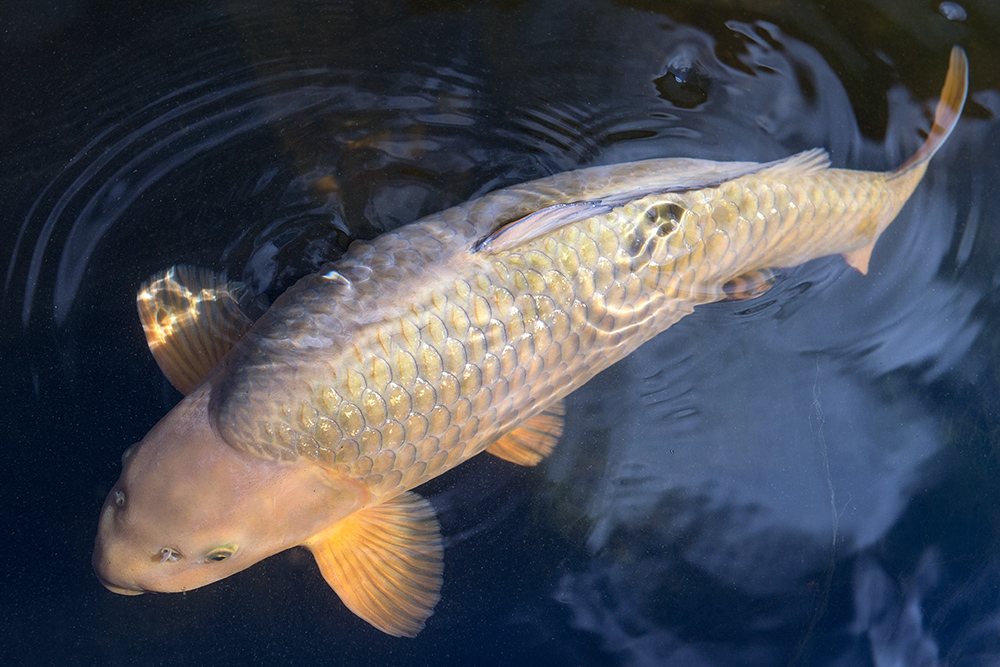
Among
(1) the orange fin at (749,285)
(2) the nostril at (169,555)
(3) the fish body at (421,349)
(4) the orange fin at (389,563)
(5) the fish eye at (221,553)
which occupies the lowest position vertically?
(4) the orange fin at (389,563)

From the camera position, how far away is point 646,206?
199 centimetres

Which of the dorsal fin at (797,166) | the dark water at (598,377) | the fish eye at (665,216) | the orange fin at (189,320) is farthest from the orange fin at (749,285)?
the orange fin at (189,320)

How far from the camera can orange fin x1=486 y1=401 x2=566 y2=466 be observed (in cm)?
237

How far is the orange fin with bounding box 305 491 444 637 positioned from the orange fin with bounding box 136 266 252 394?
0.72 m

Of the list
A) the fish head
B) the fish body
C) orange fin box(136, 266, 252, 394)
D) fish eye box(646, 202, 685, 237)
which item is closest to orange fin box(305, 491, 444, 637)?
the fish body

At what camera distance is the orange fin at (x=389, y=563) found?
2209mm

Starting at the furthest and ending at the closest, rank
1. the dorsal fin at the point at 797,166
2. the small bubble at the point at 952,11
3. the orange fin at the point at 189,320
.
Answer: the small bubble at the point at 952,11
the orange fin at the point at 189,320
the dorsal fin at the point at 797,166

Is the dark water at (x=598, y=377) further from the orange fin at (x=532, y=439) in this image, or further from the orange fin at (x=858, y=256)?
the orange fin at (x=858, y=256)

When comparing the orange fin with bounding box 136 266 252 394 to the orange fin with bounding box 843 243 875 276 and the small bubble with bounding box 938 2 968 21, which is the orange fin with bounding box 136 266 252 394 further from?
the small bubble with bounding box 938 2 968 21

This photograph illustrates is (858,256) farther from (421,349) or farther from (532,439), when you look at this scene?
(421,349)

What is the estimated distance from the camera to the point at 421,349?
71.0 inches

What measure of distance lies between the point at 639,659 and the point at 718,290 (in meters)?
1.60

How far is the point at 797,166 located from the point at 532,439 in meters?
1.25

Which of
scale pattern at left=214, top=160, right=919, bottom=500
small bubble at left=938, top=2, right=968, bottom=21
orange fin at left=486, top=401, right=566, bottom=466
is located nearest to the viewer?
scale pattern at left=214, top=160, right=919, bottom=500
